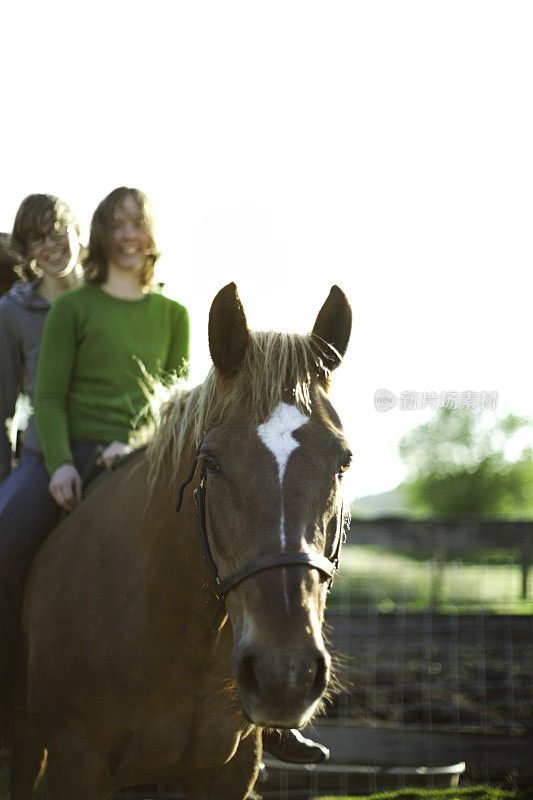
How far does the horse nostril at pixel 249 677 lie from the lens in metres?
1.73

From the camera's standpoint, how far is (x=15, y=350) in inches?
138

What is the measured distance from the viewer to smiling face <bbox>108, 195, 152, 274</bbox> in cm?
316

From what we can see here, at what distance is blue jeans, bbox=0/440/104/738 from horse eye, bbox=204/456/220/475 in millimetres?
1200

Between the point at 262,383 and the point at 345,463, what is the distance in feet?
1.06

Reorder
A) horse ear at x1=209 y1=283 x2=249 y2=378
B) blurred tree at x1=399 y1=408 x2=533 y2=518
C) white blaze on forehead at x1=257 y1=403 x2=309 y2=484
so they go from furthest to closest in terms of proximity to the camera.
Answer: blurred tree at x1=399 y1=408 x2=533 y2=518, horse ear at x1=209 y1=283 x2=249 y2=378, white blaze on forehead at x1=257 y1=403 x2=309 y2=484

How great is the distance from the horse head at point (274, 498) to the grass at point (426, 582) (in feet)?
22.0

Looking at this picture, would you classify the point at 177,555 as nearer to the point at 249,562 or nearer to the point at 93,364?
the point at 249,562

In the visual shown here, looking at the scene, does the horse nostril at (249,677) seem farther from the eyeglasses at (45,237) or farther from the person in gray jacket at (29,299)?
the eyeglasses at (45,237)

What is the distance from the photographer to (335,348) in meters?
2.34

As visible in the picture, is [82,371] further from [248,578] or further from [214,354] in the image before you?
[248,578]

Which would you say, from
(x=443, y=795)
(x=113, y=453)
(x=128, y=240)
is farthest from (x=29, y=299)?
(x=443, y=795)

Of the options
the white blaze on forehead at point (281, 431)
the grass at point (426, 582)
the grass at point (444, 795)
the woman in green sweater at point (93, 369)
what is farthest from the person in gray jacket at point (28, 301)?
the grass at point (426, 582)

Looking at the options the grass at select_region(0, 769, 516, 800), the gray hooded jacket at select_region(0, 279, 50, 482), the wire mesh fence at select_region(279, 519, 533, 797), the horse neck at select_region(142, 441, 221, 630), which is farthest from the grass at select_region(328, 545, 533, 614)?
the horse neck at select_region(142, 441, 221, 630)

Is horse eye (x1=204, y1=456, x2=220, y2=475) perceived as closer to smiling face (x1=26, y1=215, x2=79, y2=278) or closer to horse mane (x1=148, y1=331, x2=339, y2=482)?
horse mane (x1=148, y1=331, x2=339, y2=482)
